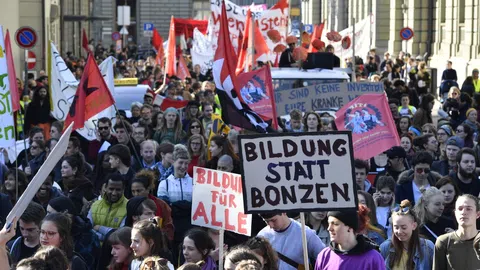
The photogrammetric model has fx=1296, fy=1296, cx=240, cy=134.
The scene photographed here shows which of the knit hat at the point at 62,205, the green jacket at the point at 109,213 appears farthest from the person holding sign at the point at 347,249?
the green jacket at the point at 109,213

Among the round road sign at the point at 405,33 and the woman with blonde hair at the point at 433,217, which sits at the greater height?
the round road sign at the point at 405,33

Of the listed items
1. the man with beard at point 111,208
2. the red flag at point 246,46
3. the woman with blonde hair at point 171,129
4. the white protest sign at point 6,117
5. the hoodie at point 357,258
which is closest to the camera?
the hoodie at point 357,258

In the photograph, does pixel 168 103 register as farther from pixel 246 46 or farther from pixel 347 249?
pixel 347 249

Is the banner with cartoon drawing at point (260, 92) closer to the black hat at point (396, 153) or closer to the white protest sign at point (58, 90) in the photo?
the white protest sign at point (58, 90)

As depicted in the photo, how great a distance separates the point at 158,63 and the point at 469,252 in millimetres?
29162

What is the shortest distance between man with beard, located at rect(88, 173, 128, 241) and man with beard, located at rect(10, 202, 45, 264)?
3.70ft

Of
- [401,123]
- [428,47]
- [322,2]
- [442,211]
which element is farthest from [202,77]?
[322,2]

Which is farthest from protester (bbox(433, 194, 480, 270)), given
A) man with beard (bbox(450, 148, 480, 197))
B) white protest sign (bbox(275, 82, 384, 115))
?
white protest sign (bbox(275, 82, 384, 115))

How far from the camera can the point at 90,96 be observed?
1413 cm

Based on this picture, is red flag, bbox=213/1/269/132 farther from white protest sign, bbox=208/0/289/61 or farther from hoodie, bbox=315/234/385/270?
white protest sign, bbox=208/0/289/61

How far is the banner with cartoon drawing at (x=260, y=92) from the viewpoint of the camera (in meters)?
15.3

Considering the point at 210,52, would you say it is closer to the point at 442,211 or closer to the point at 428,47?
the point at 428,47

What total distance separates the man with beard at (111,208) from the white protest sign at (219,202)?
123 centimetres

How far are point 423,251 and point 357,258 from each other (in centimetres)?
109
